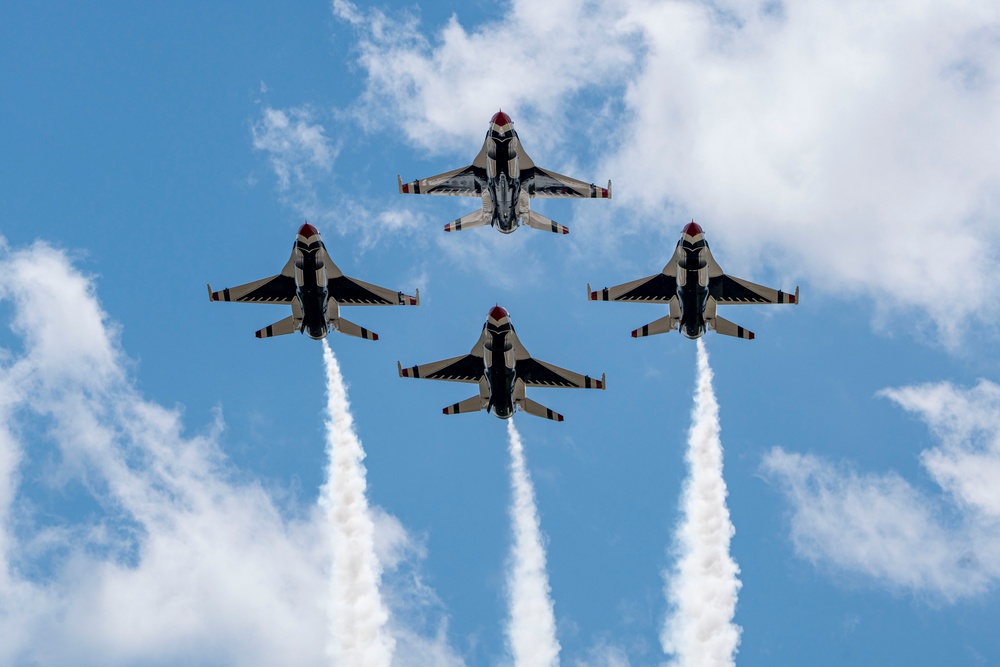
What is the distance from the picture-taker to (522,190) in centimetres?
13612

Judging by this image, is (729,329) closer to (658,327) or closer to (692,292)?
(658,327)

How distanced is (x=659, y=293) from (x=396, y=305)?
Result: 22165 mm

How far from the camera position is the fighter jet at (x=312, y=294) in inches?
4747

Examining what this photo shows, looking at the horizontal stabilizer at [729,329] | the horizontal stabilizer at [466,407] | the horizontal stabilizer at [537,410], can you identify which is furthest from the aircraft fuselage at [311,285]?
the horizontal stabilizer at [729,329]

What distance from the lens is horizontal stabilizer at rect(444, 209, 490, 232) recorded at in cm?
13675

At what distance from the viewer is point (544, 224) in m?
138

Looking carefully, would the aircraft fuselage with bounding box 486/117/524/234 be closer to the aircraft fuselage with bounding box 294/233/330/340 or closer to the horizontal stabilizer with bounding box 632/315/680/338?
the horizontal stabilizer with bounding box 632/315/680/338

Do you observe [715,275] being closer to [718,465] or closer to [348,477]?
[718,465]

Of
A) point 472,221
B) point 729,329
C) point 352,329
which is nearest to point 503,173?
point 472,221

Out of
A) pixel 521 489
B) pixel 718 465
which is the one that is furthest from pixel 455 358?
pixel 718 465

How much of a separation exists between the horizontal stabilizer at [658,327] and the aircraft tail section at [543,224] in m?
15.8

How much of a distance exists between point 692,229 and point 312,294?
98.9 feet

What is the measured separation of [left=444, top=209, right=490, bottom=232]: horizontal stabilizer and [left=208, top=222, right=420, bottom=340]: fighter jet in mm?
10770

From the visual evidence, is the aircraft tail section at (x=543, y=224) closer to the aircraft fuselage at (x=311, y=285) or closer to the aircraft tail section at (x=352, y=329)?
the aircraft tail section at (x=352, y=329)
